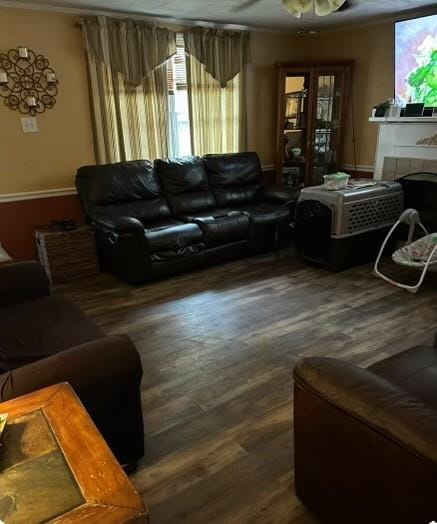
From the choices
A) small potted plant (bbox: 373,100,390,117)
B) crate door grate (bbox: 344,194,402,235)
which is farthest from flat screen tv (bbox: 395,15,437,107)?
crate door grate (bbox: 344,194,402,235)

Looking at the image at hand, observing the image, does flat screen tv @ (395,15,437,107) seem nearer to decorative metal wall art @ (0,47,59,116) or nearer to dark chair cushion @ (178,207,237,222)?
dark chair cushion @ (178,207,237,222)

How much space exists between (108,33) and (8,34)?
2.83 feet

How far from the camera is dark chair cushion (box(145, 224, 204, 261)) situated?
3529 millimetres

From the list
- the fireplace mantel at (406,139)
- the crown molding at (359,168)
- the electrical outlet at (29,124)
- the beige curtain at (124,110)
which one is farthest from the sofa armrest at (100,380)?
the crown molding at (359,168)

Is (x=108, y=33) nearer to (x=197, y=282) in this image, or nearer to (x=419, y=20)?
(x=197, y=282)

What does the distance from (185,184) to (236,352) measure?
7.27 feet

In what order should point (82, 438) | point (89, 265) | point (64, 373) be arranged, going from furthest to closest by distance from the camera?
point (89, 265) < point (64, 373) < point (82, 438)

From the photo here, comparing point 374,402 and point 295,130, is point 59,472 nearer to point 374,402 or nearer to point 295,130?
point 374,402

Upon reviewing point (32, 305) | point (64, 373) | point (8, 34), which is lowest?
point (32, 305)

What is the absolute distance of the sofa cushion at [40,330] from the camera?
5.82 ft

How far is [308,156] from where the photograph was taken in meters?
5.08

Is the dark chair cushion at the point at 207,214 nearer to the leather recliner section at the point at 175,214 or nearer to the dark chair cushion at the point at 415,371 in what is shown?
the leather recliner section at the point at 175,214

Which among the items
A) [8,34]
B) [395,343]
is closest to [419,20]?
[395,343]

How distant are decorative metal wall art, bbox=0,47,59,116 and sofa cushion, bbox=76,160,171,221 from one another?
68 centimetres
